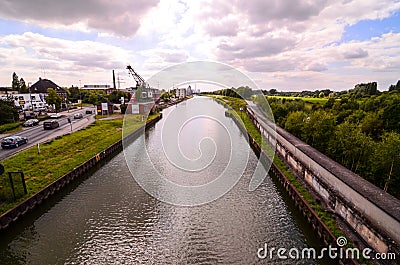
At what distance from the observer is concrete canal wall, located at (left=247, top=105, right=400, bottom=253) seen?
7292 millimetres

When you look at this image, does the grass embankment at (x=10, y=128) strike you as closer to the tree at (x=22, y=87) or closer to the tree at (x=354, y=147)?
the tree at (x=354, y=147)

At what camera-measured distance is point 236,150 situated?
21.5m

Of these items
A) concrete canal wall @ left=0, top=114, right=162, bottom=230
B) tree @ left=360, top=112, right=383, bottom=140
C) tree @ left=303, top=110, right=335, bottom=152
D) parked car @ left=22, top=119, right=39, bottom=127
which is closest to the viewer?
concrete canal wall @ left=0, top=114, right=162, bottom=230

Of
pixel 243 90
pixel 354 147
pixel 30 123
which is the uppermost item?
pixel 243 90

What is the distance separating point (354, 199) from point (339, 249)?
2.04m

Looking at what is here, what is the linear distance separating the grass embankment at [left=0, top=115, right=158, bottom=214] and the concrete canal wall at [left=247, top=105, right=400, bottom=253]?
43.8 feet

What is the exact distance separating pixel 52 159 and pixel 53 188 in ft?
14.7

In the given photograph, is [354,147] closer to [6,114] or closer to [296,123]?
[296,123]

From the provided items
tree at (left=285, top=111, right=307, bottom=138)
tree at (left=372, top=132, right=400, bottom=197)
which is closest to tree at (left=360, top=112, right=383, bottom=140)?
tree at (left=285, top=111, right=307, bottom=138)

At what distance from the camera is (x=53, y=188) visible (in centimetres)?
1318

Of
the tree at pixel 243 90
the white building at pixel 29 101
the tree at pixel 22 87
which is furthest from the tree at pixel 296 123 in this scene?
the tree at pixel 22 87

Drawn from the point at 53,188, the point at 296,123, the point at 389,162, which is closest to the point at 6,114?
the point at 53,188

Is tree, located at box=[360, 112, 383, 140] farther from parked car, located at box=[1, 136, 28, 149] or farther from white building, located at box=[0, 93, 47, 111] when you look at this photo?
white building, located at box=[0, 93, 47, 111]

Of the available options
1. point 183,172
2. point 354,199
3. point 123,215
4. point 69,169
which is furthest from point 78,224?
point 354,199
